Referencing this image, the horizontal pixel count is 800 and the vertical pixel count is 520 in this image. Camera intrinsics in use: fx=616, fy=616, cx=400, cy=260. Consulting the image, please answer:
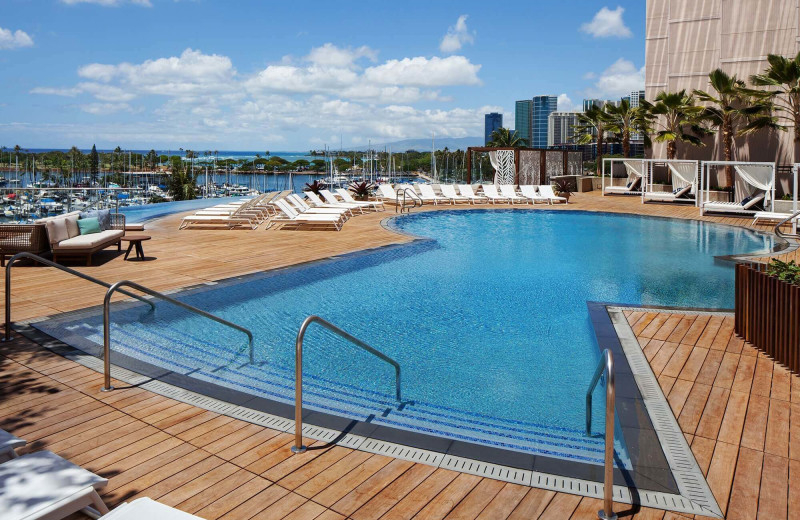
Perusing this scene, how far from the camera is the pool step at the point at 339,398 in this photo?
12.2 feet

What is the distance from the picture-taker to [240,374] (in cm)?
483

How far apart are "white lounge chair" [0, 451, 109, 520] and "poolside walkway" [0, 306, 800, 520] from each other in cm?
34

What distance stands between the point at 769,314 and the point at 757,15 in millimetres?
21552

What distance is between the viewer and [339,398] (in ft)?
14.6

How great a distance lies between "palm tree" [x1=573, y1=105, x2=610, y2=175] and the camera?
26734mm

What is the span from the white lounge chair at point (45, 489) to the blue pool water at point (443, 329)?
72.3 inches

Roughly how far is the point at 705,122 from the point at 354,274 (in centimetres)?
1875

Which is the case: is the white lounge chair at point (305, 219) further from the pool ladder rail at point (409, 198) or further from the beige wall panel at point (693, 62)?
the beige wall panel at point (693, 62)

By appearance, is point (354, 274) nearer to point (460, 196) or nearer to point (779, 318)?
point (779, 318)

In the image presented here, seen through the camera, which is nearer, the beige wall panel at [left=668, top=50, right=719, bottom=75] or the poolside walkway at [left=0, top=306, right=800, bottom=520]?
the poolside walkway at [left=0, top=306, right=800, bottom=520]

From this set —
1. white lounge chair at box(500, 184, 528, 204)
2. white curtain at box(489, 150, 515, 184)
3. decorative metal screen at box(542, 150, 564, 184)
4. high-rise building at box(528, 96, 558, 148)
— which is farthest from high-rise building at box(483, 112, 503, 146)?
white lounge chair at box(500, 184, 528, 204)

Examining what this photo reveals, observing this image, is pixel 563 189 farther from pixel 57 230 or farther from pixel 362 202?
pixel 57 230

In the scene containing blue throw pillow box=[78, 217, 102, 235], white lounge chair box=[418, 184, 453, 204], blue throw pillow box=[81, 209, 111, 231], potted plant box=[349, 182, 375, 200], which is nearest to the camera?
blue throw pillow box=[78, 217, 102, 235]

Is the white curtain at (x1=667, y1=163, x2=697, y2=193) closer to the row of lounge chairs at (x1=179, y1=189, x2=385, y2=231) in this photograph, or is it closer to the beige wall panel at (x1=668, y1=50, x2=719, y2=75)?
the beige wall panel at (x1=668, y1=50, x2=719, y2=75)
